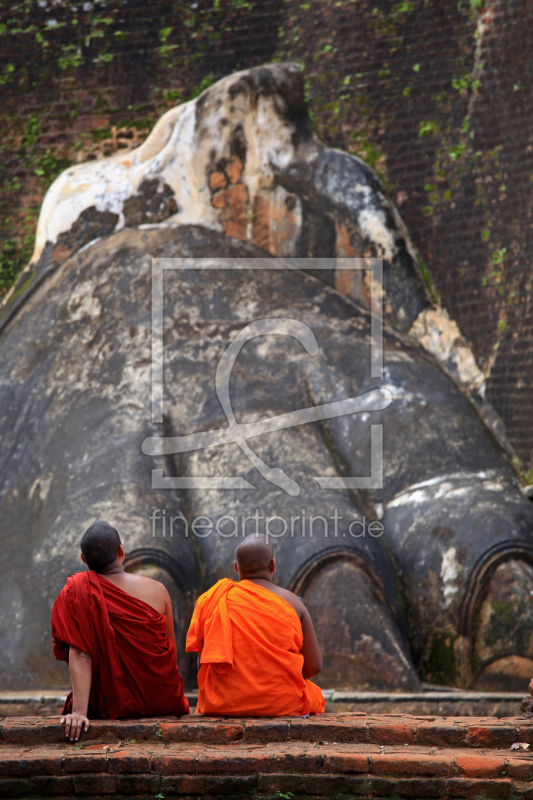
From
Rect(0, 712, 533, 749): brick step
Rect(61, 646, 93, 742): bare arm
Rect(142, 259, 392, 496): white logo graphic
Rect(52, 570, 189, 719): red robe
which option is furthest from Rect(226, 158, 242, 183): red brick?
Rect(0, 712, 533, 749): brick step

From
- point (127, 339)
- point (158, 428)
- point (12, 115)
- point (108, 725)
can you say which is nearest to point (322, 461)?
point (158, 428)

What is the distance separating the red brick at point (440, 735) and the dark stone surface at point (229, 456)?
8.96ft

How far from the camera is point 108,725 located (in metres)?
3.08

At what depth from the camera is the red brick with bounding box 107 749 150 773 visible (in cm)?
280

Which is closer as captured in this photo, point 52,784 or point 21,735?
point 52,784

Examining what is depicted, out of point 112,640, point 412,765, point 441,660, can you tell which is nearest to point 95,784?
point 112,640

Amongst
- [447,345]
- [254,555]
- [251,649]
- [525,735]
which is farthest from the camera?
[447,345]

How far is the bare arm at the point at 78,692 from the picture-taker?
9.95 feet

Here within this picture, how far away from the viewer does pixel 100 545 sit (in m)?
3.37

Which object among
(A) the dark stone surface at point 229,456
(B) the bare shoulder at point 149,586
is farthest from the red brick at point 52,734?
(A) the dark stone surface at point 229,456

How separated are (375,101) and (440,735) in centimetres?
656

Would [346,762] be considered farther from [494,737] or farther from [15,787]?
[15,787]

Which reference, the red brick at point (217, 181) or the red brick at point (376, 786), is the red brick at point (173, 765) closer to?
the red brick at point (376, 786)

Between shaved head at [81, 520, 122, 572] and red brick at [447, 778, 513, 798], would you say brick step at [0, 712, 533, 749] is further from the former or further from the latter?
shaved head at [81, 520, 122, 572]
